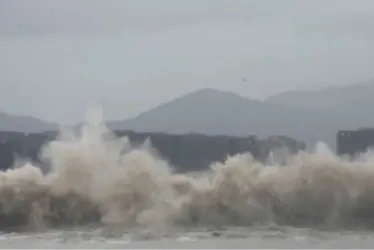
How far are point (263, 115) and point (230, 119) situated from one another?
0.37 ft

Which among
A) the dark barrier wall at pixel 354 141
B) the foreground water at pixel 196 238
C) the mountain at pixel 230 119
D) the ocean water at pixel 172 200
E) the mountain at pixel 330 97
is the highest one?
the mountain at pixel 330 97

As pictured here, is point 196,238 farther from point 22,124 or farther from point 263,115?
point 22,124

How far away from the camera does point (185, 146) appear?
2.09 meters

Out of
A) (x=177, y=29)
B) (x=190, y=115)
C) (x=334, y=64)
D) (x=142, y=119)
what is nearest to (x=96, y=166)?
(x=142, y=119)

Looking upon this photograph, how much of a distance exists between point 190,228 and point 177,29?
69 cm

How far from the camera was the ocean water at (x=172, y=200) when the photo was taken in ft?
6.91

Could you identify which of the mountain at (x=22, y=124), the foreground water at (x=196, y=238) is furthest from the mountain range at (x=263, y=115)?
the foreground water at (x=196, y=238)

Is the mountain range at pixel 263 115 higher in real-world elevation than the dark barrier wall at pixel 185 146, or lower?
higher

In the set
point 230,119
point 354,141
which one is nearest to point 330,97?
point 354,141

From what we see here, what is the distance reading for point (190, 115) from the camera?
2.09 m

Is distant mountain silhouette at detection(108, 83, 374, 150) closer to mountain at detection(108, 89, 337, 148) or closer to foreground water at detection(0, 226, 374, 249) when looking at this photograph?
mountain at detection(108, 89, 337, 148)

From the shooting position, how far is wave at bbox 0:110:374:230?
6.92 ft

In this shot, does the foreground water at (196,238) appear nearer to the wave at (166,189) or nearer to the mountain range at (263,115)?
the wave at (166,189)

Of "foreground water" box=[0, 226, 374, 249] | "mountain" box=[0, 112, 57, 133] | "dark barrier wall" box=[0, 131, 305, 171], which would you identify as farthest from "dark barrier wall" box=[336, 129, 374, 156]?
"mountain" box=[0, 112, 57, 133]
